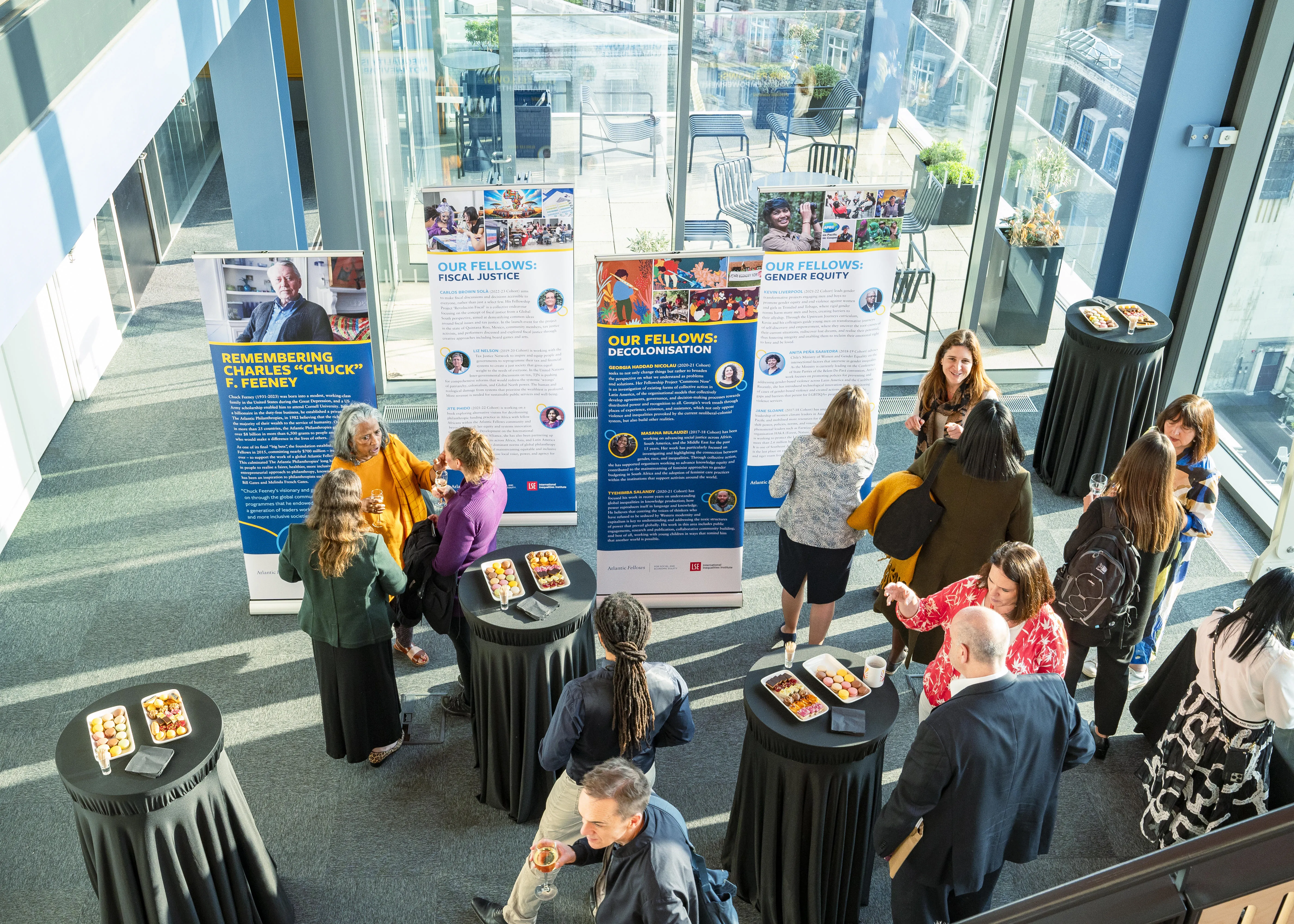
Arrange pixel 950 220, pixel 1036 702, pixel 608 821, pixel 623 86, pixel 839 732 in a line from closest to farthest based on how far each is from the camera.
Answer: pixel 608 821 → pixel 1036 702 → pixel 839 732 → pixel 623 86 → pixel 950 220

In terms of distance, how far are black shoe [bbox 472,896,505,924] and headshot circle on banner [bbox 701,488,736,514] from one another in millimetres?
2273

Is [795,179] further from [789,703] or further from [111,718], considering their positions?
[111,718]

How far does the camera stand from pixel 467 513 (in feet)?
14.9

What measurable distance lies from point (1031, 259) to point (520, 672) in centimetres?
526

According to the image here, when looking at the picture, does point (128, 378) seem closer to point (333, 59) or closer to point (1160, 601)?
point (333, 59)

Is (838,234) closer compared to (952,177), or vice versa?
(838,234)

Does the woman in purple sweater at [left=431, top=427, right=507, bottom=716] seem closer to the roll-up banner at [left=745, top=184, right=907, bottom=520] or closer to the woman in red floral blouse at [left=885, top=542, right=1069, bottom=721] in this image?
the roll-up banner at [left=745, top=184, right=907, bottom=520]

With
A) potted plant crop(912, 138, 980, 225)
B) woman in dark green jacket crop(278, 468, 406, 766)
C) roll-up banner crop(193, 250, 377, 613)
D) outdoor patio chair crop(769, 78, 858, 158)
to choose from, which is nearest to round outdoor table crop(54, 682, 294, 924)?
woman in dark green jacket crop(278, 468, 406, 766)

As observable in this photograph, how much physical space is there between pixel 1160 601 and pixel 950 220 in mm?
3562

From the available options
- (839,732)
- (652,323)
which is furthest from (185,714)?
(652,323)

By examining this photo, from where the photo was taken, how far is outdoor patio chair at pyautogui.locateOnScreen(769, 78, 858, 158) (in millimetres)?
7035

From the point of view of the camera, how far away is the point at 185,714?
3678 mm

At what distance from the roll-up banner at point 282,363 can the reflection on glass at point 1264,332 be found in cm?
548

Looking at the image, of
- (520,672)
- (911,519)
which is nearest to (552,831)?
(520,672)
